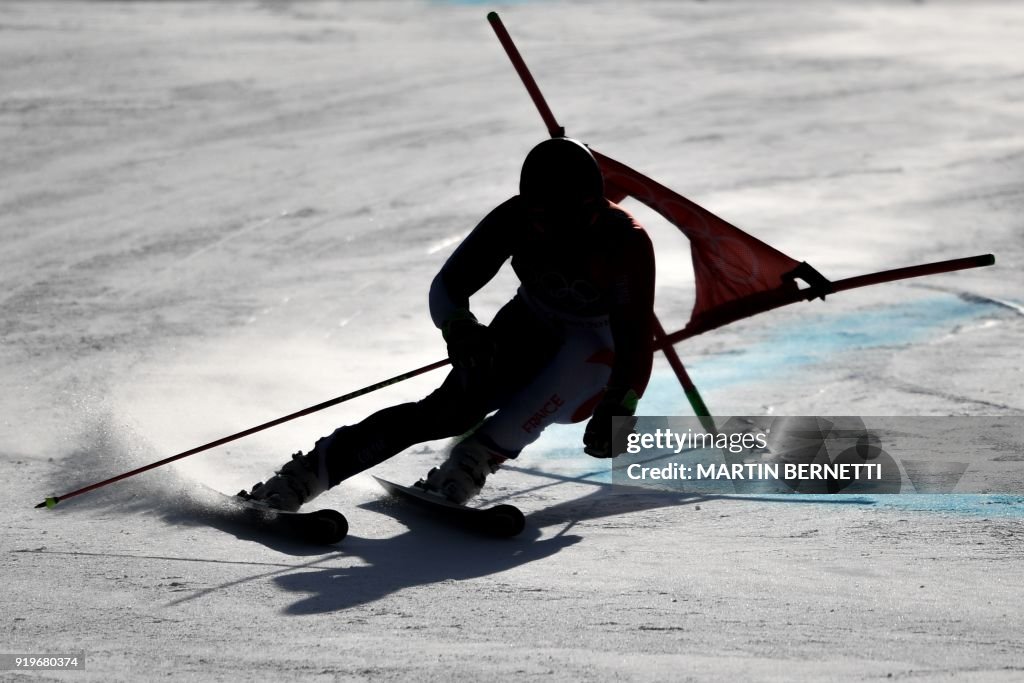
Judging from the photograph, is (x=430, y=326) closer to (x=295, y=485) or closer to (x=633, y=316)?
(x=295, y=485)

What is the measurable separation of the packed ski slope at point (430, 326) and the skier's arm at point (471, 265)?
812 mm

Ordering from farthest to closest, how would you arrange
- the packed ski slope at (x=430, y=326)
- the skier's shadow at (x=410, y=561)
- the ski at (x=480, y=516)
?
the ski at (x=480, y=516), the skier's shadow at (x=410, y=561), the packed ski slope at (x=430, y=326)

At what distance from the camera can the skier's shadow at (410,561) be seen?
4504mm

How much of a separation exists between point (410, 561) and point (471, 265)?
3.75 feet

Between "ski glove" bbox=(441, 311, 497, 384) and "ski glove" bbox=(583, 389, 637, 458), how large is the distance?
1.59ft

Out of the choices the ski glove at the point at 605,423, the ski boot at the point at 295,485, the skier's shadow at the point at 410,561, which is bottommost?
the skier's shadow at the point at 410,561

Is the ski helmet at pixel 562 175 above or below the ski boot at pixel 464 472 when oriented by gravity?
above

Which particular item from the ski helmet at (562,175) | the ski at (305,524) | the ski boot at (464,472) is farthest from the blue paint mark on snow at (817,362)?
the ski helmet at (562,175)

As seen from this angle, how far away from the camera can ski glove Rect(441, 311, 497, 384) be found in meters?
5.09

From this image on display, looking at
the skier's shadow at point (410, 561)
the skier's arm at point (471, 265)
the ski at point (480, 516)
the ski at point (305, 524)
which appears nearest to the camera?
the skier's shadow at point (410, 561)

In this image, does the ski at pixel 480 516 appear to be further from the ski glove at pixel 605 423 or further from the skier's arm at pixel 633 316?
the skier's arm at pixel 633 316

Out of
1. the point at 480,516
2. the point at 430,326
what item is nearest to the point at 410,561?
the point at 480,516

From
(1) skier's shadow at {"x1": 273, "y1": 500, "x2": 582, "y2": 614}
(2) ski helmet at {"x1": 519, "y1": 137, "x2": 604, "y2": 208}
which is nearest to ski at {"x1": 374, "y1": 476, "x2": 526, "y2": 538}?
(1) skier's shadow at {"x1": 273, "y1": 500, "x2": 582, "y2": 614}

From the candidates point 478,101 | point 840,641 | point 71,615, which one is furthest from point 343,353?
point 478,101
